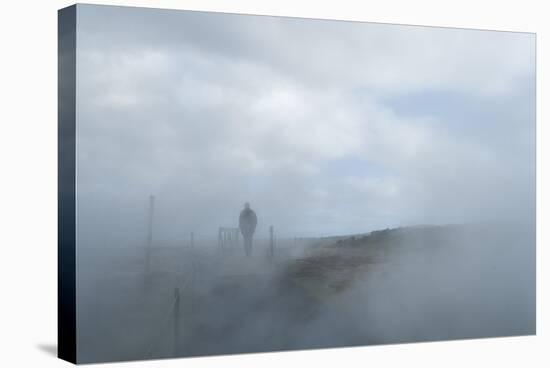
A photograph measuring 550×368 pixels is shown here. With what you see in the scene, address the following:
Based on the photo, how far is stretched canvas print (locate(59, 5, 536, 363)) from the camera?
11055 millimetres

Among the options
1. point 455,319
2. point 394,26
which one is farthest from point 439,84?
point 455,319

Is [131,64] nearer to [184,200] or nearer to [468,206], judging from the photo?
[184,200]

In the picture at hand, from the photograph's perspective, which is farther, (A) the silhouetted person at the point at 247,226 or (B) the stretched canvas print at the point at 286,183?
(A) the silhouetted person at the point at 247,226

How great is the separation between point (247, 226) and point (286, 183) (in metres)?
0.64

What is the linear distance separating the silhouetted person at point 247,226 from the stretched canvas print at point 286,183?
2 cm

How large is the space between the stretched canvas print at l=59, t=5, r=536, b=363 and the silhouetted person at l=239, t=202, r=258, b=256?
22 millimetres

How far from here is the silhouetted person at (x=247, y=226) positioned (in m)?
11.6

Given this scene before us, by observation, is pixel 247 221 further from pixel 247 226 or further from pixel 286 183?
pixel 286 183

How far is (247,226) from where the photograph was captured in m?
11.6

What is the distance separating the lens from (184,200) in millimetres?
11352

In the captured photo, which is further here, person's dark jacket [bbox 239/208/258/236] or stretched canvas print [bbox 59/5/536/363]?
person's dark jacket [bbox 239/208/258/236]

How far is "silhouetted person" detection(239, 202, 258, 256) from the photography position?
1162 centimetres

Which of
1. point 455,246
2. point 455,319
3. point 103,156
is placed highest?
point 103,156

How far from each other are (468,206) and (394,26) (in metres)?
2.28
